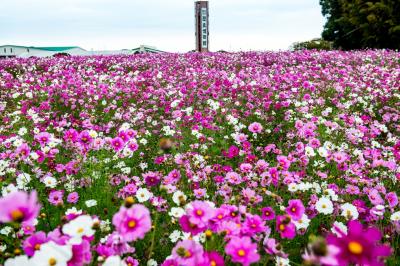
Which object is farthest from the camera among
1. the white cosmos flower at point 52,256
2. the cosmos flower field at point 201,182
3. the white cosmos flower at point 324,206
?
the white cosmos flower at point 324,206

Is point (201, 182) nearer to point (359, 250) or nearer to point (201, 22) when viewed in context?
point (359, 250)

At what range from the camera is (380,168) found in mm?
4094

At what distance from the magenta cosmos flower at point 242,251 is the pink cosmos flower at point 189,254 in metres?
0.12

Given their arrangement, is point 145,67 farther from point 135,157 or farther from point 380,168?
point 380,168

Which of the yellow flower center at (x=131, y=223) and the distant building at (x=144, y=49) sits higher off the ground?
the distant building at (x=144, y=49)

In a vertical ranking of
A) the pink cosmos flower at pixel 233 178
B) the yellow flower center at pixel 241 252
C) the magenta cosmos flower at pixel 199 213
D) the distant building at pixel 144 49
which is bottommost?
the pink cosmos flower at pixel 233 178

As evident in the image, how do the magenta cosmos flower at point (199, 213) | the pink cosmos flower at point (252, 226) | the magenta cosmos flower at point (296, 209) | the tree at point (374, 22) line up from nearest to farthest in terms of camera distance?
the magenta cosmos flower at point (199, 213) < the pink cosmos flower at point (252, 226) < the magenta cosmos flower at point (296, 209) < the tree at point (374, 22)

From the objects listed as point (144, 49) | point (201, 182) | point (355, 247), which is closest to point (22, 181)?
point (201, 182)

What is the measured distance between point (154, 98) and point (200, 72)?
3.29 meters

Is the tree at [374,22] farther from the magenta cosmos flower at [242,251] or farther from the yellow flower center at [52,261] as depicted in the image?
the yellow flower center at [52,261]

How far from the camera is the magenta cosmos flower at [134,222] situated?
1.38 meters

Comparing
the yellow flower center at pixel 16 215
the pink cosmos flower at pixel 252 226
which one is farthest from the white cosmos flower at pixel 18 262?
the pink cosmos flower at pixel 252 226

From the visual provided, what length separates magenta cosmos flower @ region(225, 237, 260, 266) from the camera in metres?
1.49

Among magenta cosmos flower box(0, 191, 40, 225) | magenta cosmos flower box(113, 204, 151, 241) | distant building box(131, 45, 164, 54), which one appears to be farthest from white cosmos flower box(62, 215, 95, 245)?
distant building box(131, 45, 164, 54)
